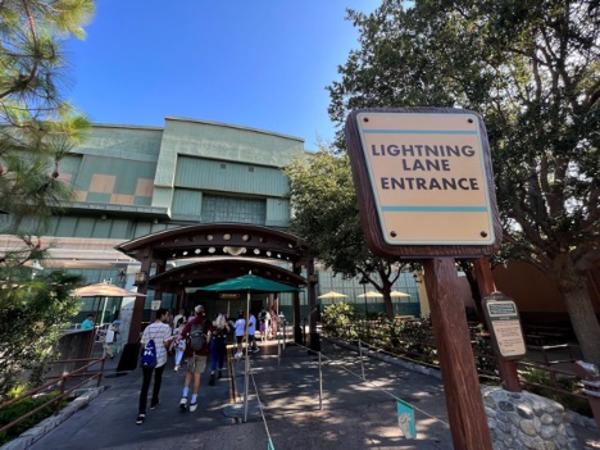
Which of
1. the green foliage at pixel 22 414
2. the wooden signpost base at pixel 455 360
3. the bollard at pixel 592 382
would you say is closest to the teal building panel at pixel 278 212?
the green foliage at pixel 22 414

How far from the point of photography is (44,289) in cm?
457

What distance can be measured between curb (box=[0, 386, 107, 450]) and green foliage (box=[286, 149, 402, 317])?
8087 millimetres

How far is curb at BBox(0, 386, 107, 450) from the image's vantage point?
4004 millimetres

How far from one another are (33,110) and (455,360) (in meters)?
6.70

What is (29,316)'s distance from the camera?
16.3 feet

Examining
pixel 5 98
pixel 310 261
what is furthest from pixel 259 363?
pixel 5 98

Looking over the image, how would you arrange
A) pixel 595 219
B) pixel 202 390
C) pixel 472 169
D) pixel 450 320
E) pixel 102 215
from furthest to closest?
pixel 102 215 < pixel 202 390 < pixel 595 219 < pixel 472 169 < pixel 450 320

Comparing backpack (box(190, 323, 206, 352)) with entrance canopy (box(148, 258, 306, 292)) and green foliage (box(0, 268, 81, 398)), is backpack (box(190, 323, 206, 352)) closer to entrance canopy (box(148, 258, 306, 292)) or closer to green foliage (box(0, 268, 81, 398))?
green foliage (box(0, 268, 81, 398))

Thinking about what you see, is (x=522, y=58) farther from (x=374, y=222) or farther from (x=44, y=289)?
(x=44, y=289)

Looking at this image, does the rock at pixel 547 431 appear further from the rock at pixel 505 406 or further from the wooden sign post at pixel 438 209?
the wooden sign post at pixel 438 209

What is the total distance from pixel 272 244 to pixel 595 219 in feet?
33.0

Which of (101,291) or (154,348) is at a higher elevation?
(101,291)

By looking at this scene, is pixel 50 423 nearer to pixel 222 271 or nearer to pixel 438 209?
pixel 438 209

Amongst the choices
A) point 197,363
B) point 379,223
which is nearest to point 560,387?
point 379,223
